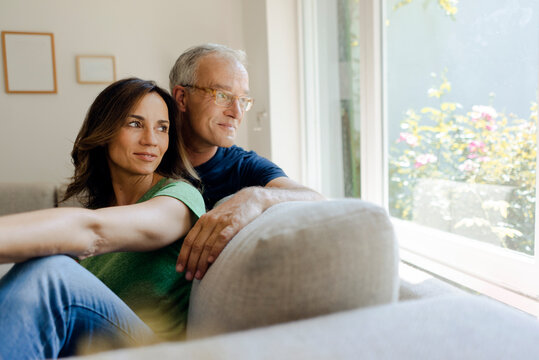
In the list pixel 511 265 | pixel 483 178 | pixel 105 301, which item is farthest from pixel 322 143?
pixel 105 301

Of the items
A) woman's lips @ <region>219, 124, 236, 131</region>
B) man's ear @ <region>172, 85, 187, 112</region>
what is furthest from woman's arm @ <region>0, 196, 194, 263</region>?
man's ear @ <region>172, 85, 187, 112</region>

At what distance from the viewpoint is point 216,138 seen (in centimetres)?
185

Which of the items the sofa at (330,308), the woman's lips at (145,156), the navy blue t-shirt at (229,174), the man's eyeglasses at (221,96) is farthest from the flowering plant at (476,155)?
the woman's lips at (145,156)

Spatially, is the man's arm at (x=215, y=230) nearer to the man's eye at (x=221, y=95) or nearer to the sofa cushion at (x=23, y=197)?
the man's eye at (x=221, y=95)

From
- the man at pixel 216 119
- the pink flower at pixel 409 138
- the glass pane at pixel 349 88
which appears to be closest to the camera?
the man at pixel 216 119

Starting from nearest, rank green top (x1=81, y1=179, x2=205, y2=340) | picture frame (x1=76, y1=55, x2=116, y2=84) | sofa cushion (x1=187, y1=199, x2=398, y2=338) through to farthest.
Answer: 1. sofa cushion (x1=187, y1=199, x2=398, y2=338)
2. green top (x1=81, y1=179, x2=205, y2=340)
3. picture frame (x1=76, y1=55, x2=116, y2=84)

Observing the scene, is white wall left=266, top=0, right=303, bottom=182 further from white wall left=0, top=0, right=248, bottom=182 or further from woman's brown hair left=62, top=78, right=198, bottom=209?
woman's brown hair left=62, top=78, right=198, bottom=209

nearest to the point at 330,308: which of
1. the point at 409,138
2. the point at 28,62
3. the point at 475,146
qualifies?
the point at 475,146

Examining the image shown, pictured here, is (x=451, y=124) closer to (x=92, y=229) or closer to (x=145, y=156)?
(x=145, y=156)

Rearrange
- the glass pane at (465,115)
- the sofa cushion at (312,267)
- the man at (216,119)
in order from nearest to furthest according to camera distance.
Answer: the sofa cushion at (312,267)
the glass pane at (465,115)
the man at (216,119)

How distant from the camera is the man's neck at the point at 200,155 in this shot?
191cm

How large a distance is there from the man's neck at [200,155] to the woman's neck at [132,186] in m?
0.47

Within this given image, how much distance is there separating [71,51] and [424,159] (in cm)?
258

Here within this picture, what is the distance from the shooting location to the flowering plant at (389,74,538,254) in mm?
1579
